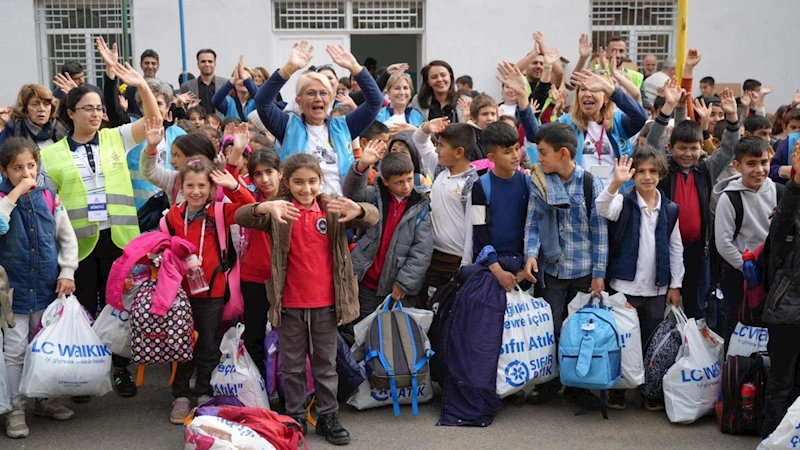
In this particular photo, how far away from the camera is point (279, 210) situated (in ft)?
14.9

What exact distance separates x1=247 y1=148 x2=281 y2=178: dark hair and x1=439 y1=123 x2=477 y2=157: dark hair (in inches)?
42.0

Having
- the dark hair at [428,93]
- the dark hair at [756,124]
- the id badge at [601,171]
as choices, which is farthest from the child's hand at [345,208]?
the dark hair at [756,124]

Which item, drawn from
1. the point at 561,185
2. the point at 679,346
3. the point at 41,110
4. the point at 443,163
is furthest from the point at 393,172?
the point at 41,110

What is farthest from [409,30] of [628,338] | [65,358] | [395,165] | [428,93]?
[65,358]

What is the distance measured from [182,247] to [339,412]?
53.5 inches

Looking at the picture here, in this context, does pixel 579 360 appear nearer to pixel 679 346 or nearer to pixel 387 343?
pixel 679 346

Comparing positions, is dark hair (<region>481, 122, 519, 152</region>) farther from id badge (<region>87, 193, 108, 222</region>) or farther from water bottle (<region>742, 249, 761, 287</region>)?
id badge (<region>87, 193, 108, 222</region>)

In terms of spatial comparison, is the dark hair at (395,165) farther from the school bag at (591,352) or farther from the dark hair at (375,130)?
the school bag at (591,352)

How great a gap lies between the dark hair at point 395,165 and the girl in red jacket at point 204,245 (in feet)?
2.82

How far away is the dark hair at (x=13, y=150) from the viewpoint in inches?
196

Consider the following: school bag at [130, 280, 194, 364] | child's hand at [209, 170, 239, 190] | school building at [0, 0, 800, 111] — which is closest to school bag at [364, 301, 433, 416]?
school bag at [130, 280, 194, 364]

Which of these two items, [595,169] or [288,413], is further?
[595,169]

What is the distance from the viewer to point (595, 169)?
5.88m

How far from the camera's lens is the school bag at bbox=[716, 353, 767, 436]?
4781 millimetres
